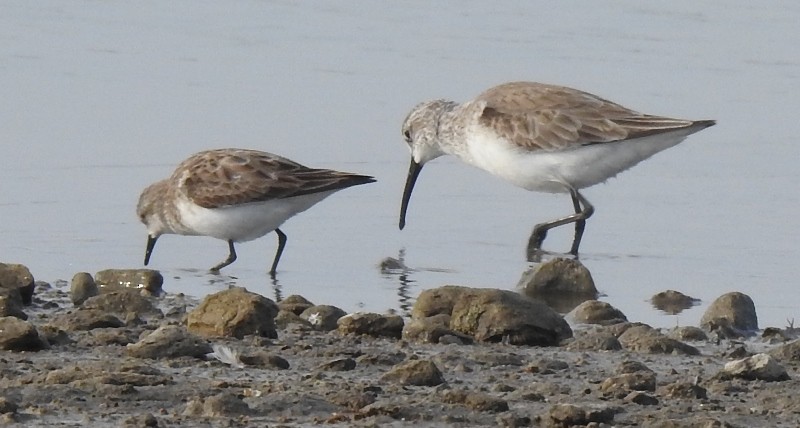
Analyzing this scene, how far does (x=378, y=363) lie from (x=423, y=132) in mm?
5917

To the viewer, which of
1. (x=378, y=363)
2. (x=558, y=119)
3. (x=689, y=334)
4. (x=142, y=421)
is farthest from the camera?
(x=558, y=119)

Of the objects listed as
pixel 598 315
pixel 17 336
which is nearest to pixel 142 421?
pixel 17 336

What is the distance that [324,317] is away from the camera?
7840 mm

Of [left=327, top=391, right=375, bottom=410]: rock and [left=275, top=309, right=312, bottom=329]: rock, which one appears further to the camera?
[left=275, top=309, right=312, bottom=329]: rock

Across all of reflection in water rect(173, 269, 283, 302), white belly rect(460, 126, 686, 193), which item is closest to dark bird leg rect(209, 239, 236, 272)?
reflection in water rect(173, 269, 283, 302)

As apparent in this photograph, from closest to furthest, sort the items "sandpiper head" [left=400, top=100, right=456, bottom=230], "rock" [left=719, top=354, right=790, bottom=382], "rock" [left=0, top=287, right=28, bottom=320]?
"rock" [left=719, top=354, right=790, bottom=382]
"rock" [left=0, top=287, right=28, bottom=320]
"sandpiper head" [left=400, top=100, right=456, bottom=230]

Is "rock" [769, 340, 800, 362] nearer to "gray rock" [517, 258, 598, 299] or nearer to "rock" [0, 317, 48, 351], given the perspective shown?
"gray rock" [517, 258, 598, 299]

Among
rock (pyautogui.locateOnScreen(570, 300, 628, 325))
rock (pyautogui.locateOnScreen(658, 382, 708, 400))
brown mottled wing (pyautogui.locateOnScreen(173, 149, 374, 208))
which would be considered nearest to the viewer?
rock (pyautogui.locateOnScreen(658, 382, 708, 400))

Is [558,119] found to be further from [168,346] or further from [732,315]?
[168,346]

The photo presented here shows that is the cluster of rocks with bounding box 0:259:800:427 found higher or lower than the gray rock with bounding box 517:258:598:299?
lower

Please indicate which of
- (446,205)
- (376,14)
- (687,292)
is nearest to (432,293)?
(687,292)

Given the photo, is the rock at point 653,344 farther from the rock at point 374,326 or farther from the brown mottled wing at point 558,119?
the brown mottled wing at point 558,119

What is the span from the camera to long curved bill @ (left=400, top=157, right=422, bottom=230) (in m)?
11.6

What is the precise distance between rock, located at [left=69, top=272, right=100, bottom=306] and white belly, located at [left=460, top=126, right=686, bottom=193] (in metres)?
3.67
